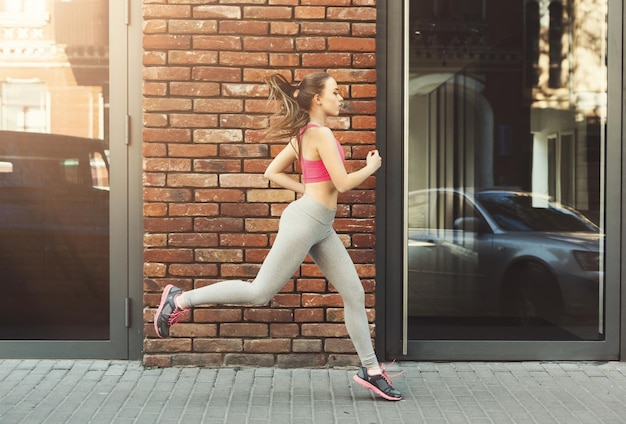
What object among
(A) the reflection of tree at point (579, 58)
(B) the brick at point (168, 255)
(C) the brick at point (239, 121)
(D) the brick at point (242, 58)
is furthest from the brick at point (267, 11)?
(A) the reflection of tree at point (579, 58)

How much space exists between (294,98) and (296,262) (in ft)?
3.08

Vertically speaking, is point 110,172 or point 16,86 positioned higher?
point 16,86

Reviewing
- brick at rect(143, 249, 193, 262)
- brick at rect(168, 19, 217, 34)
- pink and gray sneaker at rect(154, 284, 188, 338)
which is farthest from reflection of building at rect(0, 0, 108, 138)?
pink and gray sneaker at rect(154, 284, 188, 338)

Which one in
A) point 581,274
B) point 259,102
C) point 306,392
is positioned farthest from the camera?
point 581,274

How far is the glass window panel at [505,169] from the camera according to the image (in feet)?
20.7

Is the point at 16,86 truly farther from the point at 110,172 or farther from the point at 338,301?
the point at 338,301

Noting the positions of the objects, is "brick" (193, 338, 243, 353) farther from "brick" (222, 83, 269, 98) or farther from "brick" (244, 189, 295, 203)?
"brick" (222, 83, 269, 98)

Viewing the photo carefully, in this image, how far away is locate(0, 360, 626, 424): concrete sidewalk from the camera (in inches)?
198

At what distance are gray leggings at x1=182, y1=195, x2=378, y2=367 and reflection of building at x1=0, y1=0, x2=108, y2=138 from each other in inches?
68.3

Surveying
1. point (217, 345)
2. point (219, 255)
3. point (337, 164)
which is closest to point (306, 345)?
point (217, 345)

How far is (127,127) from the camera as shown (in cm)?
623

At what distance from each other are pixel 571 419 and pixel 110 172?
3357 mm

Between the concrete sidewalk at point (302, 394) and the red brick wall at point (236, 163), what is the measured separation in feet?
0.86

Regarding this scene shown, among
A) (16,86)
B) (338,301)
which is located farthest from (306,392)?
(16,86)
